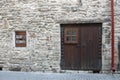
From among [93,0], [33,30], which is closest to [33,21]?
[33,30]

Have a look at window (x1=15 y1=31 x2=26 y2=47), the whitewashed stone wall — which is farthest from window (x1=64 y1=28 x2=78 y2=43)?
window (x1=15 y1=31 x2=26 y2=47)

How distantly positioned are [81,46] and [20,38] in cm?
263

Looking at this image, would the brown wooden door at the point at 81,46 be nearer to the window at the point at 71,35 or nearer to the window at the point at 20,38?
the window at the point at 71,35

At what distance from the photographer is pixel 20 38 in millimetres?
11766

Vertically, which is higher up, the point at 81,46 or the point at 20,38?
the point at 20,38

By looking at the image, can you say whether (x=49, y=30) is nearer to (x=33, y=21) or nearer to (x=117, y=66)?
(x=33, y=21)

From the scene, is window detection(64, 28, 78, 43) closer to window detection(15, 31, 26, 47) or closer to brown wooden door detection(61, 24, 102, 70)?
brown wooden door detection(61, 24, 102, 70)

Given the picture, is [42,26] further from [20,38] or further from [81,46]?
[81,46]

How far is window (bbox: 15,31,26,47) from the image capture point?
11727 millimetres

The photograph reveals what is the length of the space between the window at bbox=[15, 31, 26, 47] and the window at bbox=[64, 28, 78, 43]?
5.80 feet

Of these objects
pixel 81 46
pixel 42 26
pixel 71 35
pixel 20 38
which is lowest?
pixel 81 46

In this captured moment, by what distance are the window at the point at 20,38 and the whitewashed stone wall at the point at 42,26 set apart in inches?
5.6

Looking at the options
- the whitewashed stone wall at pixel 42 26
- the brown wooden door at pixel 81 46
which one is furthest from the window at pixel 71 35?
the whitewashed stone wall at pixel 42 26

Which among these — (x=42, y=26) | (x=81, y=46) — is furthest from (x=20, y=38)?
(x=81, y=46)
